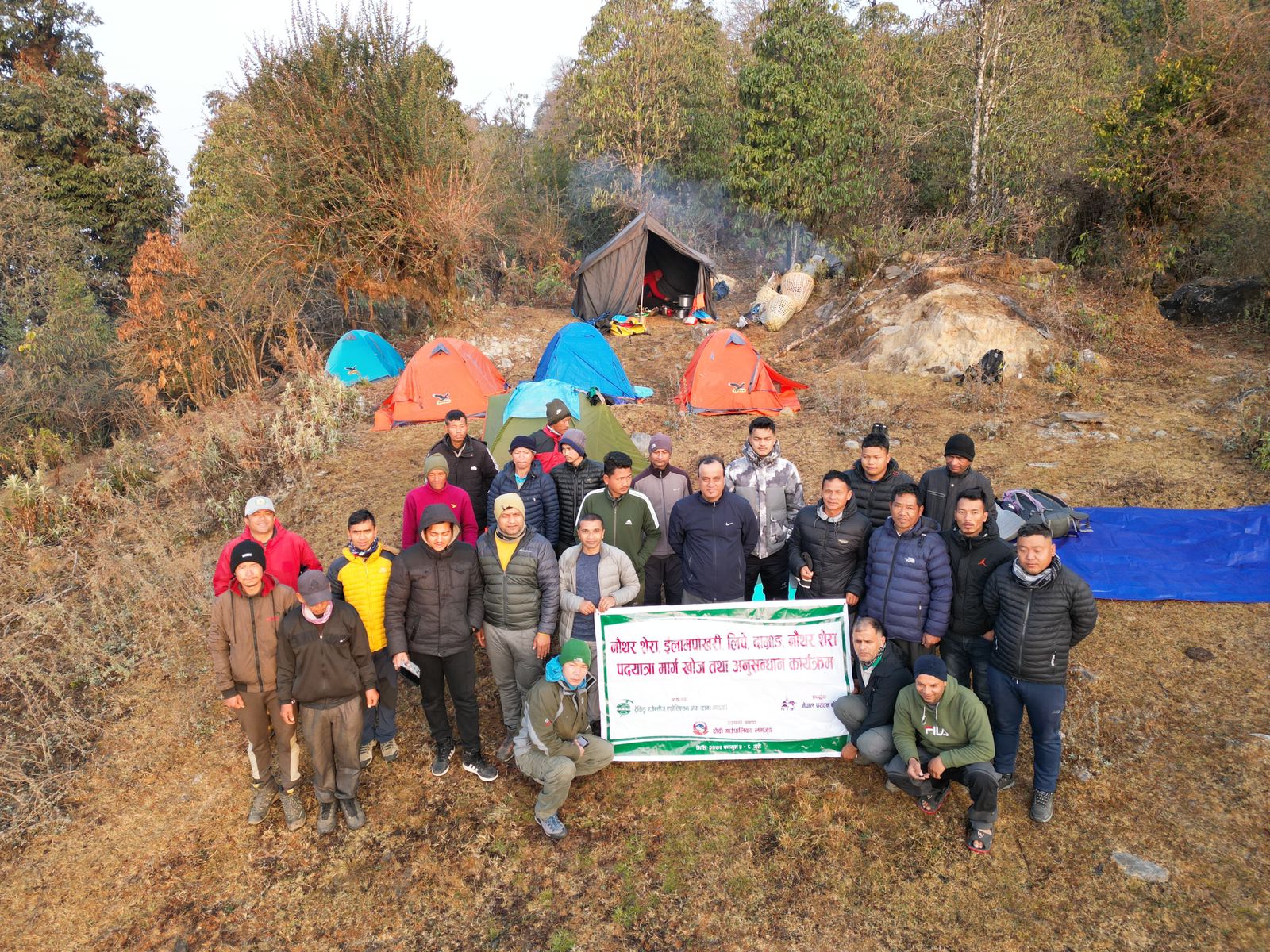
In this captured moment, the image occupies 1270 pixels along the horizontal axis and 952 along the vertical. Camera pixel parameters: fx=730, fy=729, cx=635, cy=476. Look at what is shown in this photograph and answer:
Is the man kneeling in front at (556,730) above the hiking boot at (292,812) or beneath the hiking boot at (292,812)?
above

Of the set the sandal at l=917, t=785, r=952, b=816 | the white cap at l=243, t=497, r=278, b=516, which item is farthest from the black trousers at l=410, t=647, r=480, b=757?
the sandal at l=917, t=785, r=952, b=816

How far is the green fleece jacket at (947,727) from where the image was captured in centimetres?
364

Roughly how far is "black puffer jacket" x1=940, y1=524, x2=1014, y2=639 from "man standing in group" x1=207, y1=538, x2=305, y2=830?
3.65 meters

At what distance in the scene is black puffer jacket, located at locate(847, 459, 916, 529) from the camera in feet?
15.1

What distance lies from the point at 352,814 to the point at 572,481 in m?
2.45

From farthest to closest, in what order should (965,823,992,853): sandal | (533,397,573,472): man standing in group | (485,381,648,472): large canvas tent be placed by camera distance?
(485,381,648,472): large canvas tent → (533,397,573,472): man standing in group → (965,823,992,853): sandal

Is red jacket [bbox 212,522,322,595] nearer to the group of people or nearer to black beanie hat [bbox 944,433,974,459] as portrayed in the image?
the group of people

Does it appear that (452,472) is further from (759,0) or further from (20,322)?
(759,0)

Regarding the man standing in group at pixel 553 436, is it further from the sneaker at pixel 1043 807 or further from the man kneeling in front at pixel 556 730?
the sneaker at pixel 1043 807

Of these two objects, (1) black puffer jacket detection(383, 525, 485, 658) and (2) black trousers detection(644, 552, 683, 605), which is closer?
(1) black puffer jacket detection(383, 525, 485, 658)

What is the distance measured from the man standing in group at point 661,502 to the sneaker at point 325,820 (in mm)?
2268

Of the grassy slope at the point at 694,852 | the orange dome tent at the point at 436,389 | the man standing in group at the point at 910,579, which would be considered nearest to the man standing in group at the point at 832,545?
the man standing in group at the point at 910,579

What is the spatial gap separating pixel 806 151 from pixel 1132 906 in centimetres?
1882

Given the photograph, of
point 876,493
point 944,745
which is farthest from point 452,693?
point 876,493
